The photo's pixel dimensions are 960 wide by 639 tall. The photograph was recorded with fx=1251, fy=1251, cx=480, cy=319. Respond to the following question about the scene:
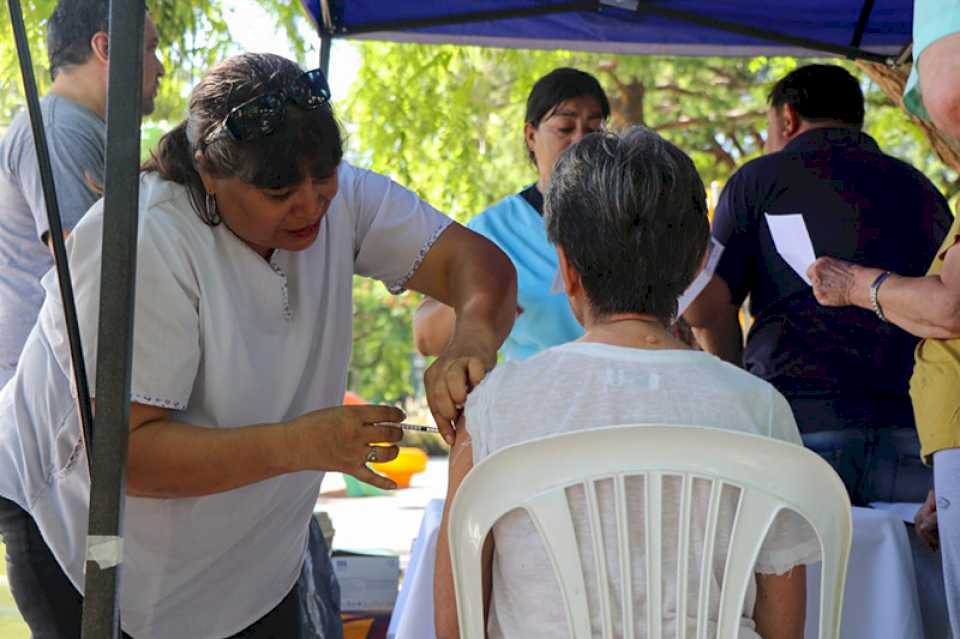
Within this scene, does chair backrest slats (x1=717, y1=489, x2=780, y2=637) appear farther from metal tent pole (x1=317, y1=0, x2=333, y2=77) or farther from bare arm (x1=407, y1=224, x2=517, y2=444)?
metal tent pole (x1=317, y1=0, x2=333, y2=77)

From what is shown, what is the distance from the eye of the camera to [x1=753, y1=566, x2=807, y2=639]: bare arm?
1.63 metres

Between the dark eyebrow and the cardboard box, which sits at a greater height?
the dark eyebrow

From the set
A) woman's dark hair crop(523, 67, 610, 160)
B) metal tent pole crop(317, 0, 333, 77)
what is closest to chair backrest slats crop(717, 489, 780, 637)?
woman's dark hair crop(523, 67, 610, 160)

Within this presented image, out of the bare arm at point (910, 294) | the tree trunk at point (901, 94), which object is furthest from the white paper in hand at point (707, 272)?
the tree trunk at point (901, 94)

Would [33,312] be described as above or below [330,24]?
below

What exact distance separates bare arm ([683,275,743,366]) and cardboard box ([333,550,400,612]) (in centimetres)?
118

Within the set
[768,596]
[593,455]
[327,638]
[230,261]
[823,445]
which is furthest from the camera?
[823,445]

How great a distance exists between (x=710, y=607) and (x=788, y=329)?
1.51 m

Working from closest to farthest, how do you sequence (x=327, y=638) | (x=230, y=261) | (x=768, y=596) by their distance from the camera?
(x=768, y=596), (x=230, y=261), (x=327, y=638)

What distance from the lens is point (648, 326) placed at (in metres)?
1.69

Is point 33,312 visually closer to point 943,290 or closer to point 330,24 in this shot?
point 330,24

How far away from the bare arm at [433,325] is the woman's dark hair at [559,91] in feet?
2.02

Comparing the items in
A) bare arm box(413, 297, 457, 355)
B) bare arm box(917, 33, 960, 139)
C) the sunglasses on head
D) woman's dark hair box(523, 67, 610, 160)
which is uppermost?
bare arm box(917, 33, 960, 139)

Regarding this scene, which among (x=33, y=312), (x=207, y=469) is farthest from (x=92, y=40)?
(x=207, y=469)
